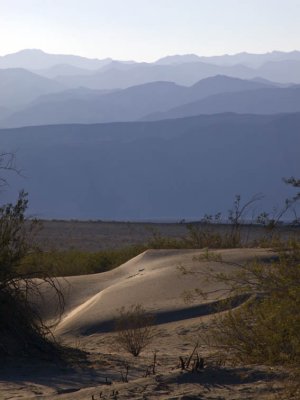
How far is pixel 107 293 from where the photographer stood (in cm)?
1650

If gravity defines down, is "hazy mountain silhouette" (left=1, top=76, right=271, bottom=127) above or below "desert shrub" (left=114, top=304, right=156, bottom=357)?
above

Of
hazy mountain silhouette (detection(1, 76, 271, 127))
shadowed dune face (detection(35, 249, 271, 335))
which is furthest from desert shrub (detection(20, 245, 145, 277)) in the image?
hazy mountain silhouette (detection(1, 76, 271, 127))

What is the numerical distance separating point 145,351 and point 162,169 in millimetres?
88727

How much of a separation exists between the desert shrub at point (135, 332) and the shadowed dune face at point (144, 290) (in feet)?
2.94

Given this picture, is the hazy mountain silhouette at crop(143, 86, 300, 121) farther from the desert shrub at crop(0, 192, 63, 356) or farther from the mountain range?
the desert shrub at crop(0, 192, 63, 356)

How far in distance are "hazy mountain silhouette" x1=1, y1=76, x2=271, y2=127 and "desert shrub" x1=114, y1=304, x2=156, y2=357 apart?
14578cm

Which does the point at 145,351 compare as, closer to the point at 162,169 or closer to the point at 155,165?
the point at 162,169

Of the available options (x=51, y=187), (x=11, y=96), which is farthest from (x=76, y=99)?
(x=51, y=187)

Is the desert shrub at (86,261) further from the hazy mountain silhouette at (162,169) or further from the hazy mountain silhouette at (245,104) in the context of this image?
the hazy mountain silhouette at (245,104)

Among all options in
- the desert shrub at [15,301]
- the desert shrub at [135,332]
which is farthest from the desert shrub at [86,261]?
the desert shrub at [15,301]

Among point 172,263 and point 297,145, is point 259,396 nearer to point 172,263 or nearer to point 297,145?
point 172,263

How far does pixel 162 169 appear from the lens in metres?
100

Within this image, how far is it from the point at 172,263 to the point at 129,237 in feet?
69.6

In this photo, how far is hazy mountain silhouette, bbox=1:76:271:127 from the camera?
16138cm
